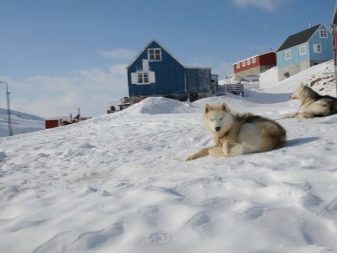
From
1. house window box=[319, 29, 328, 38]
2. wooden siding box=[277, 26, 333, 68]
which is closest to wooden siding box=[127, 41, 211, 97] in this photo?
wooden siding box=[277, 26, 333, 68]

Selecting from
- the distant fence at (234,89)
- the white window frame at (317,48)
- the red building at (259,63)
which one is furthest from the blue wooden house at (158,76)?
the red building at (259,63)

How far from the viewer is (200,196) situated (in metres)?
4.14

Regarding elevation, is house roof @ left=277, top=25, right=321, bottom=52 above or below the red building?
above

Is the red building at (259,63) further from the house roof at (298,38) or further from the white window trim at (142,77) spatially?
the white window trim at (142,77)

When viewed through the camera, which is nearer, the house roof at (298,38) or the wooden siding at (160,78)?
the wooden siding at (160,78)

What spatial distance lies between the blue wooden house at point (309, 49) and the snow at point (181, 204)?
154ft

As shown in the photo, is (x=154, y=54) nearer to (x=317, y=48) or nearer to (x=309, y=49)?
(x=309, y=49)

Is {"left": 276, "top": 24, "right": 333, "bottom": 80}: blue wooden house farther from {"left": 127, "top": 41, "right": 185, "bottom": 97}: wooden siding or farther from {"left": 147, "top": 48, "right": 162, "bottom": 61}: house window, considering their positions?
{"left": 147, "top": 48, "right": 162, "bottom": 61}: house window

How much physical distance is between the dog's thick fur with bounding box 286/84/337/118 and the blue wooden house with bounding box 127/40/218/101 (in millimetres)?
25185

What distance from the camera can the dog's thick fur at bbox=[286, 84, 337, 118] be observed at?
10516 millimetres

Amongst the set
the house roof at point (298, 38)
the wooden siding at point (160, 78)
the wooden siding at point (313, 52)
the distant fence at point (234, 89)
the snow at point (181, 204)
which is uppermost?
the house roof at point (298, 38)

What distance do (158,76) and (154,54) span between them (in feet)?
6.86

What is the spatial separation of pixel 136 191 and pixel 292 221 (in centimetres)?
190

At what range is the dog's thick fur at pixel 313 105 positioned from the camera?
10516mm
